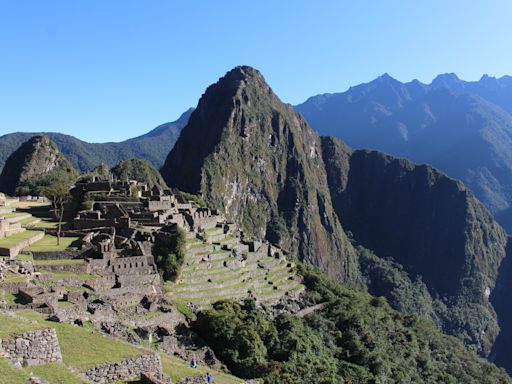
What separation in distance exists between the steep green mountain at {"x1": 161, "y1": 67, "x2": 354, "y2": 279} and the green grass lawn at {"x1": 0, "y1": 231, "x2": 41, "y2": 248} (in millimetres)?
116801

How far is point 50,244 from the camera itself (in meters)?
30.9

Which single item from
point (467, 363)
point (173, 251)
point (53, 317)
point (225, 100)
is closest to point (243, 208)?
point (225, 100)

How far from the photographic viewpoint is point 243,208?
16962 cm

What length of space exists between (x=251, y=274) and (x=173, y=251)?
1246 cm

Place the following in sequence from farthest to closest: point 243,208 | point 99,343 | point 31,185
Answer: point 243,208, point 31,185, point 99,343

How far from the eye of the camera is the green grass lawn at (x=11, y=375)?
829 cm

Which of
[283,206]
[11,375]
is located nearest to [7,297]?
[11,375]

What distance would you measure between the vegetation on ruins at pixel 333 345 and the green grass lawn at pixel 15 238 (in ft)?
37.3

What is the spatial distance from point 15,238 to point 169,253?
9.67m

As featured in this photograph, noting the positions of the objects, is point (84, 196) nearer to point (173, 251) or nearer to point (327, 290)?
point (173, 251)

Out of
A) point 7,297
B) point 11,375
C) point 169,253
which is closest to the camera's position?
point 11,375

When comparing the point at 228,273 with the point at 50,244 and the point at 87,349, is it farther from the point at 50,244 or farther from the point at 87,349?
the point at 87,349

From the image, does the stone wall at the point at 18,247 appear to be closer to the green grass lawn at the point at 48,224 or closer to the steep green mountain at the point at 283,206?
the green grass lawn at the point at 48,224

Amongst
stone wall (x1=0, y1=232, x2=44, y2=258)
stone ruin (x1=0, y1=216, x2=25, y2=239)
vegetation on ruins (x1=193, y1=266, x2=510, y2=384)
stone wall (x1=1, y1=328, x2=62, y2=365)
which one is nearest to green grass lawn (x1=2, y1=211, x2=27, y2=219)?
stone ruin (x1=0, y1=216, x2=25, y2=239)
